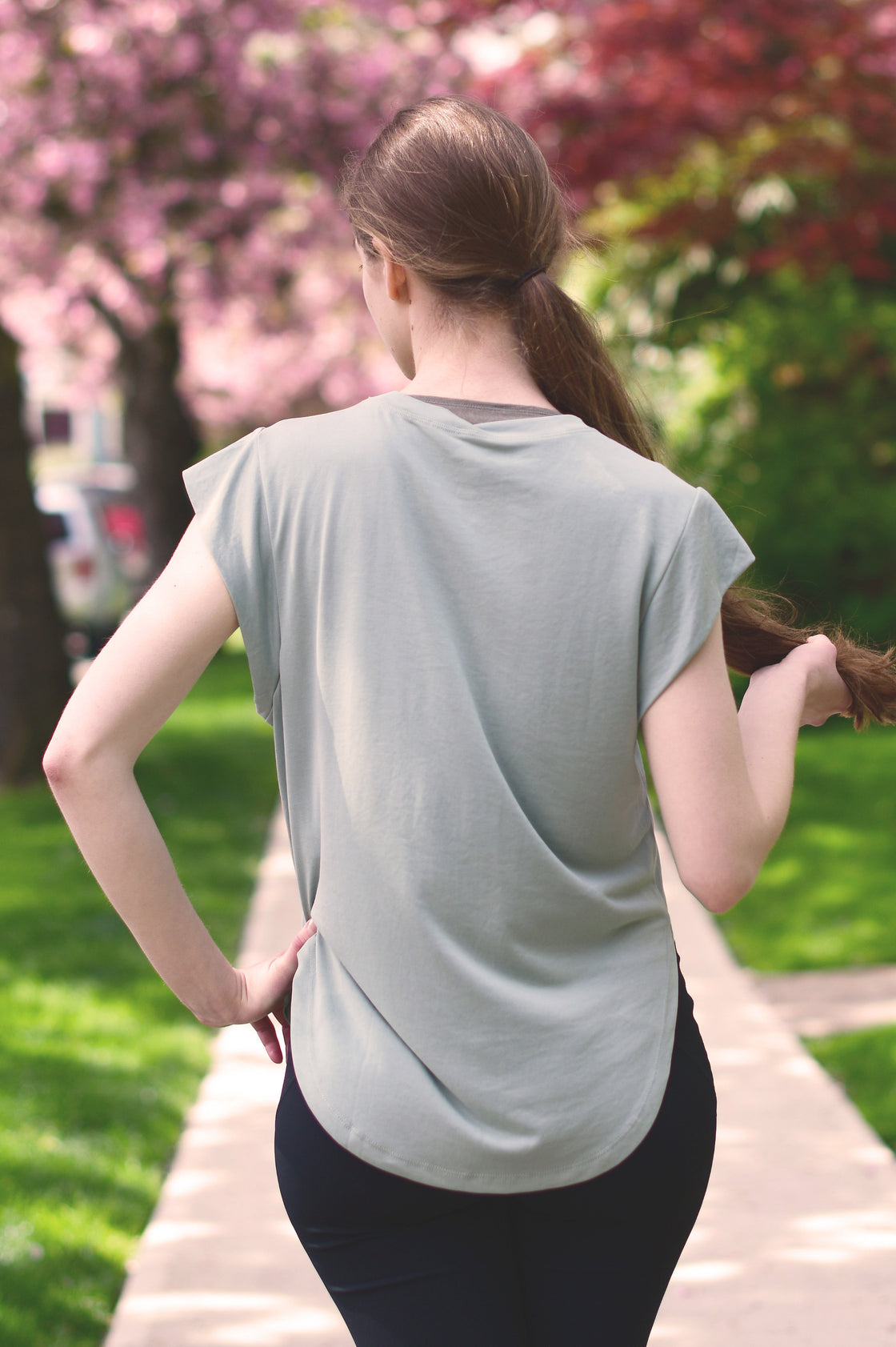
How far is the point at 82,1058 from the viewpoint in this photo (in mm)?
4602

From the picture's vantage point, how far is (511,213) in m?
A: 1.38

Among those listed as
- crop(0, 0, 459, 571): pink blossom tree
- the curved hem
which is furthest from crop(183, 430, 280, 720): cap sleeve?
crop(0, 0, 459, 571): pink blossom tree

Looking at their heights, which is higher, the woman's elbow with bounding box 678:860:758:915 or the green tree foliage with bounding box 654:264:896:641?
the woman's elbow with bounding box 678:860:758:915

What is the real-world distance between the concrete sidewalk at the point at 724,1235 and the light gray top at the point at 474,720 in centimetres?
197

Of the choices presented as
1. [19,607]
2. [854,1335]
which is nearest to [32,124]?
[19,607]

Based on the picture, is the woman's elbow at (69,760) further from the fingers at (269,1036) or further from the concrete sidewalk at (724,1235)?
the concrete sidewalk at (724,1235)

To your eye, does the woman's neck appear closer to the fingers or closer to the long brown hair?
the long brown hair

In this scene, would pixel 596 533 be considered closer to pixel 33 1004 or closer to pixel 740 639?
pixel 740 639

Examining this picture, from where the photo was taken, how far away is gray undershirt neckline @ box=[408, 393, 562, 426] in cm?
136

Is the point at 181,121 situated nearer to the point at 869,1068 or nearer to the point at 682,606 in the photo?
the point at 869,1068

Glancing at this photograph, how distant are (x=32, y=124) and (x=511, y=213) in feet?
39.4

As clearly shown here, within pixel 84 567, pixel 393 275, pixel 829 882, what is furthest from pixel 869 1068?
pixel 84 567

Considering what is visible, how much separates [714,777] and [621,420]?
1.38ft

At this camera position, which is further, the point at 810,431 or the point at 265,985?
the point at 810,431
